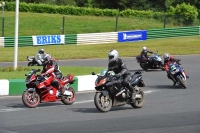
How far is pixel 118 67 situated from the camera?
13570 millimetres

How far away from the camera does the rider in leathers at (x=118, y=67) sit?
13.4m

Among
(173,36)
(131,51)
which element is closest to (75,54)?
(131,51)

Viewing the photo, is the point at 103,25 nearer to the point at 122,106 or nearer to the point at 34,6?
the point at 34,6

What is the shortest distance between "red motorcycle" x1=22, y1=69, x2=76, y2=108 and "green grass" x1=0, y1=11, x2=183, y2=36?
1106 inches

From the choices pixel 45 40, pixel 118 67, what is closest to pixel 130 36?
pixel 45 40

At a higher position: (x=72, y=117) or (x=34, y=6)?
(x=34, y=6)

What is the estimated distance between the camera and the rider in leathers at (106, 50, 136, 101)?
13.4 metres

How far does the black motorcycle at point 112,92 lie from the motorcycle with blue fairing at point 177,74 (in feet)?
16.8

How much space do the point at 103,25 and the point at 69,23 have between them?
9.56ft

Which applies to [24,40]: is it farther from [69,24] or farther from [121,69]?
[121,69]

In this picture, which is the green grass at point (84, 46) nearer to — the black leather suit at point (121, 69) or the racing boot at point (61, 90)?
the racing boot at point (61, 90)

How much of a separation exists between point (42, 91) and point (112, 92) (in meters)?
2.00

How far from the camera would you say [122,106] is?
48.2 feet

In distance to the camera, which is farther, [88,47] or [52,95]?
[88,47]
